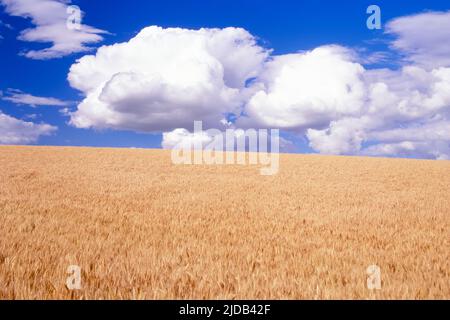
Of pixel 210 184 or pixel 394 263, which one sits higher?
pixel 210 184

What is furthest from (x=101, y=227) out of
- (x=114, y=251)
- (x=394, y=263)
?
(x=394, y=263)

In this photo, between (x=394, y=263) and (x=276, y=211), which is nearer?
(x=394, y=263)

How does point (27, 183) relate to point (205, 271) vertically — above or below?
above
